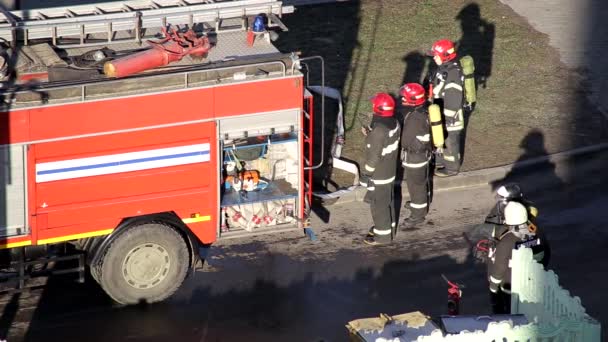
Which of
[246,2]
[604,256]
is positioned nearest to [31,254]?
[246,2]

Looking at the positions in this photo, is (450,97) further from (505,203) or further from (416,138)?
(505,203)

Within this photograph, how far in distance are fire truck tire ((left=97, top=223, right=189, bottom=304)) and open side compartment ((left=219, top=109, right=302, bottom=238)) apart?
0.54m

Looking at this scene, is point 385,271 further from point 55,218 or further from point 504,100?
point 504,100

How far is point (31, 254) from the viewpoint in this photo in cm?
1163

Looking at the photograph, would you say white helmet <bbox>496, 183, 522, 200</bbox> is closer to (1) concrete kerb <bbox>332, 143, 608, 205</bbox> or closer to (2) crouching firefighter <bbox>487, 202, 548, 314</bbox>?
(2) crouching firefighter <bbox>487, 202, 548, 314</bbox>

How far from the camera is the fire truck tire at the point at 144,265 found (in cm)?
1193

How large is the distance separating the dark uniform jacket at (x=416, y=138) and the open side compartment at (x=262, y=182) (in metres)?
1.89

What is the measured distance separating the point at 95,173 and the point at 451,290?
139 inches

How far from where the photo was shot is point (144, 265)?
12133 millimetres

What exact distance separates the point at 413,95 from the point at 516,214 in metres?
3.10

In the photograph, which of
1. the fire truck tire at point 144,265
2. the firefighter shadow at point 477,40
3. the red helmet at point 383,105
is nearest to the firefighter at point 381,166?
the red helmet at point 383,105

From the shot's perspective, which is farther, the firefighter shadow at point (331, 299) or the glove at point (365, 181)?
the glove at point (365, 181)

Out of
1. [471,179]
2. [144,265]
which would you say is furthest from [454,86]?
[144,265]

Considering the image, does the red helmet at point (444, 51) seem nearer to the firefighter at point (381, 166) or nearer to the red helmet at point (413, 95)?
the red helmet at point (413, 95)
